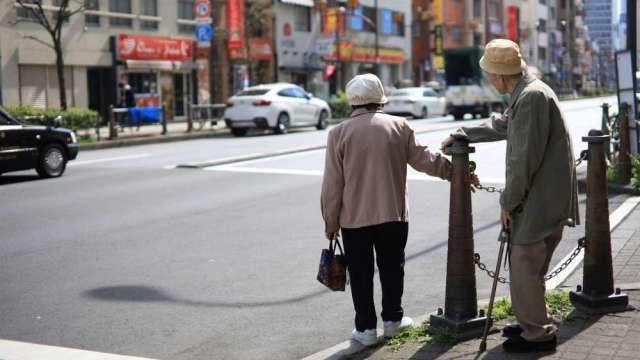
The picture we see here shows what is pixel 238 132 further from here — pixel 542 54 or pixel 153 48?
pixel 542 54

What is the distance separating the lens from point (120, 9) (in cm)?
3541

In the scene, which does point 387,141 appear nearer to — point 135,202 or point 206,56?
point 135,202

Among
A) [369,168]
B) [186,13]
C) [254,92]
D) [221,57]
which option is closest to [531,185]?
[369,168]

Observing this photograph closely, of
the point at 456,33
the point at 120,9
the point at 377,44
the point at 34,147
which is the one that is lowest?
the point at 34,147

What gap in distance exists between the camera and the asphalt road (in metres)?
5.93

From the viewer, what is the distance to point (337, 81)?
175 feet

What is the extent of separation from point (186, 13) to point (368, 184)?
115ft

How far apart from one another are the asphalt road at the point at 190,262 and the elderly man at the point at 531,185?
1.45 meters

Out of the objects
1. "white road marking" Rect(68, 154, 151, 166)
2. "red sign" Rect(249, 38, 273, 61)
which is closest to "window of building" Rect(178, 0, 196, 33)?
"red sign" Rect(249, 38, 273, 61)

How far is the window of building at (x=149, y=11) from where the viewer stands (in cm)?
3650

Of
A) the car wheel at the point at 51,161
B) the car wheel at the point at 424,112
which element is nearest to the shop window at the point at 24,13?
the car wheel at the point at 51,161

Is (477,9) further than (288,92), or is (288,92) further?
(477,9)

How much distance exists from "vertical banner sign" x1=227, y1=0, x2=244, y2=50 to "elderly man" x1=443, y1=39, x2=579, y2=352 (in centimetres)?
3714

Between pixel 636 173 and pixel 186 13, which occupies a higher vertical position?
pixel 186 13
